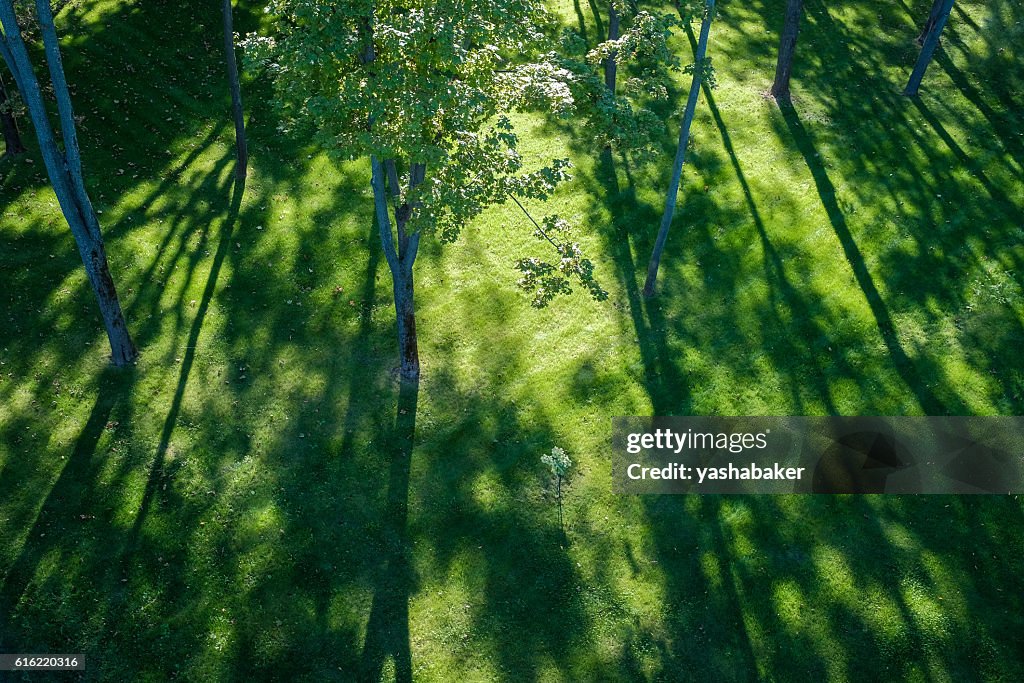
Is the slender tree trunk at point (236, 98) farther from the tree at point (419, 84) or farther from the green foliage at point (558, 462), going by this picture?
the green foliage at point (558, 462)

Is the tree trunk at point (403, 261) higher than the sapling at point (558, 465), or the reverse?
the tree trunk at point (403, 261)

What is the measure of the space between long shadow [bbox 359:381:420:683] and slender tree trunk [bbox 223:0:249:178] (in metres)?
8.66

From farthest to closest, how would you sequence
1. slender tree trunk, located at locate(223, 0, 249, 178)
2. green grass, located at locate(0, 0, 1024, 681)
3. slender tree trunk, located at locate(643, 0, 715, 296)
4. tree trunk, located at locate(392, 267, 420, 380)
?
slender tree trunk, located at locate(223, 0, 249, 178) → tree trunk, located at locate(392, 267, 420, 380) → slender tree trunk, located at locate(643, 0, 715, 296) → green grass, located at locate(0, 0, 1024, 681)

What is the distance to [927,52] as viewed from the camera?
21.9 metres

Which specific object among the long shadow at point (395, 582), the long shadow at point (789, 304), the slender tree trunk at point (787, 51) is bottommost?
the long shadow at point (395, 582)

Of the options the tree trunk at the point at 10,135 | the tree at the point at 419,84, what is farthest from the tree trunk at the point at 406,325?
the tree trunk at the point at 10,135

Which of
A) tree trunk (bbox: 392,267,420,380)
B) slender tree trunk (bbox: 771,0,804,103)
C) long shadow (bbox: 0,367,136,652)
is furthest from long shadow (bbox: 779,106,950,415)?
long shadow (bbox: 0,367,136,652)

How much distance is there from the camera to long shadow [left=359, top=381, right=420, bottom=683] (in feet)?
39.5

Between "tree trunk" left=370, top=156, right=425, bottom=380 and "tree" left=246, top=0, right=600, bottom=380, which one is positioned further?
"tree trunk" left=370, top=156, right=425, bottom=380

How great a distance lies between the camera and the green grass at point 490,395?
12430 mm

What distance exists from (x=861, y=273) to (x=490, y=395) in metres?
9.51

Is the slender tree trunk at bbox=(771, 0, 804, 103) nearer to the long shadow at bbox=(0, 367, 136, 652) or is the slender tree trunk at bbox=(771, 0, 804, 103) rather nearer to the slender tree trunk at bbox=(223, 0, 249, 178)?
the slender tree trunk at bbox=(223, 0, 249, 178)

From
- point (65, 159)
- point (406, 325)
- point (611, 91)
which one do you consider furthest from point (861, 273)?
point (65, 159)

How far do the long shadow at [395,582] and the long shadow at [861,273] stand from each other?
10.7 m
